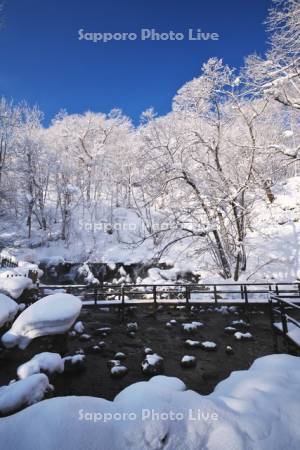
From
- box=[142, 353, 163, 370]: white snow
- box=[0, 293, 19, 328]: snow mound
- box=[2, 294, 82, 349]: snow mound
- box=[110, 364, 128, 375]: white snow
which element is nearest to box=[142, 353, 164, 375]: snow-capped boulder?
box=[142, 353, 163, 370]: white snow

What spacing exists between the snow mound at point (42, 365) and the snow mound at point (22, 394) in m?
0.79

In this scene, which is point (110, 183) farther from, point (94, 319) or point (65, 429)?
point (65, 429)

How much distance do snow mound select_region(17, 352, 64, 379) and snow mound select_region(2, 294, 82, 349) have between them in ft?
2.25

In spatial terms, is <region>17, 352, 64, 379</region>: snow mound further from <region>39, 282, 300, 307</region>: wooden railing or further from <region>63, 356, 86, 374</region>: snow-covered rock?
<region>39, 282, 300, 307</region>: wooden railing

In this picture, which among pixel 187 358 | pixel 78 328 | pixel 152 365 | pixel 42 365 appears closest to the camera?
pixel 42 365

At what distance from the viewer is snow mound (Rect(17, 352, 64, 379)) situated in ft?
14.1

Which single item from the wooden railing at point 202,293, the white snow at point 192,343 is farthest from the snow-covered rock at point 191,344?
the wooden railing at point 202,293

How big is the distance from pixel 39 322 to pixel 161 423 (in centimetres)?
395

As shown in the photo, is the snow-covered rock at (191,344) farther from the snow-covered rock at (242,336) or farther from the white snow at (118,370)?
the white snow at (118,370)

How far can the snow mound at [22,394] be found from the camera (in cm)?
315

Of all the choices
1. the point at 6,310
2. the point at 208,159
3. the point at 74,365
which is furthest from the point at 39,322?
the point at 208,159

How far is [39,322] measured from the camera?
17.6 feet

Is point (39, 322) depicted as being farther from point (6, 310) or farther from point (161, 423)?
point (161, 423)

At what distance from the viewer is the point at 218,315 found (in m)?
10.6
